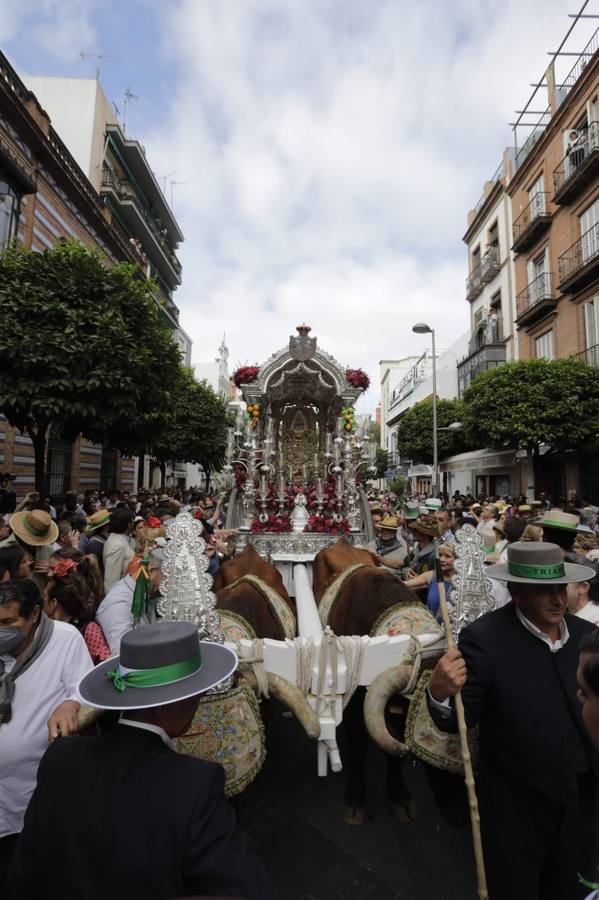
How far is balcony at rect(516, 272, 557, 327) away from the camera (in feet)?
72.3

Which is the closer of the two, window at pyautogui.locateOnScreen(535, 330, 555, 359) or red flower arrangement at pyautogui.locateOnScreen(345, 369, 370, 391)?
red flower arrangement at pyautogui.locateOnScreen(345, 369, 370, 391)

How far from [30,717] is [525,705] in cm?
235

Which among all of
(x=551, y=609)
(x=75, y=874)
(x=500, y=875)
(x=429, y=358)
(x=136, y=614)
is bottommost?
(x=500, y=875)

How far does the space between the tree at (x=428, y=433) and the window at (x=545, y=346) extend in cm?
724

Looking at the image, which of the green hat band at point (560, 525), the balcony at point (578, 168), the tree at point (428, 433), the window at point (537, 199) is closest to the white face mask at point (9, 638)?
the green hat band at point (560, 525)

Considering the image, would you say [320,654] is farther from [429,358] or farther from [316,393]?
[429,358]

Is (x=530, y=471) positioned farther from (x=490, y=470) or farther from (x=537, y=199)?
(x=537, y=199)

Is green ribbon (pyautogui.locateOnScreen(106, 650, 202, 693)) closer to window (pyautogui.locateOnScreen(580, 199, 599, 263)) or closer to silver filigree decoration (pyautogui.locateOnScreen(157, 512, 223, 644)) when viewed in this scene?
silver filigree decoration (pyautogui.locateOnScreen(157, 512, 223, 644))

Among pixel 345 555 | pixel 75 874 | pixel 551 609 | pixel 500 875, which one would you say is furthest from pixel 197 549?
pixel 345 555

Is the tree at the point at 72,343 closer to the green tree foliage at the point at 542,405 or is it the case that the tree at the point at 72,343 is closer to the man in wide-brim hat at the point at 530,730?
the man in wide-brim hat at the point at 530,730

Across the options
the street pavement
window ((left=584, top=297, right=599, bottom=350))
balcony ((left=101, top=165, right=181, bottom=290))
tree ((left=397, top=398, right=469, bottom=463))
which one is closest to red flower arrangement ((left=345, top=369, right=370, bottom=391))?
the street pavement

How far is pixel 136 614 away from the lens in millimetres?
3211

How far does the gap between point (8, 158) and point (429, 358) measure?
49.8 m

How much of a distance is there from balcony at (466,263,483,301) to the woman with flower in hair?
32403mm
